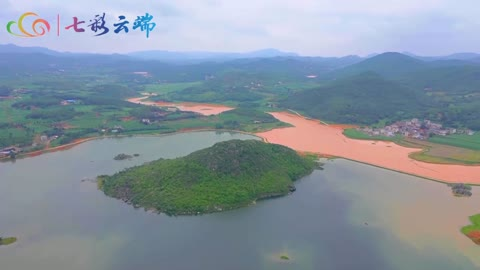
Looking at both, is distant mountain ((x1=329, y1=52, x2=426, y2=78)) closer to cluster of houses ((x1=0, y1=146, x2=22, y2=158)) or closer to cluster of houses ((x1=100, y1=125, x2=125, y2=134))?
cluster of houses ((x1=100, y1=125, x2=125, y2=134))

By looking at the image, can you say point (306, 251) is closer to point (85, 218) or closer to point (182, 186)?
point (182, 186)

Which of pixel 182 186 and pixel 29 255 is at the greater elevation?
pixel 182 186

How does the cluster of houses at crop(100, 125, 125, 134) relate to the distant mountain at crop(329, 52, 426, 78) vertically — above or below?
below

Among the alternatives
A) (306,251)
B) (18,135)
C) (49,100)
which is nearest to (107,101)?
(49,100)

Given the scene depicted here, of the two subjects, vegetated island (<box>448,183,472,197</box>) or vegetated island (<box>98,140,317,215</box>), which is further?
vegetated island (<box>448,183,472,197</box>)

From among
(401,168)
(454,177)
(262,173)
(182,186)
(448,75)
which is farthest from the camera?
(448,75)

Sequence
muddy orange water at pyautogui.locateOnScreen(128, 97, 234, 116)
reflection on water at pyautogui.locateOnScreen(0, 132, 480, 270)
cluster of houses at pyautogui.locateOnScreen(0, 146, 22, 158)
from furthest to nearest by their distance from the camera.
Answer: muddy orange water at pyautogui.locateOnScreen(128, 97, 234, 116) → cluster of houses at pyautogui.locateOnScreen(0, 146, 22, 158) → reflection on water at pyautogui.locateOnScreen(0, 132, 480, 270)

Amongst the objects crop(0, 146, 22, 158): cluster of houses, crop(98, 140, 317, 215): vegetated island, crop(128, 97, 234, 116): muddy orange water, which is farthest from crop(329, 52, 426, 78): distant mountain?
crop(0, 146, 22, 158): cluster of houses

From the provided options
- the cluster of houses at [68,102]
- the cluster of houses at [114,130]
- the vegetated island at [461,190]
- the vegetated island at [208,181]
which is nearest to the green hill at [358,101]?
the vegetated island at [461,190]
